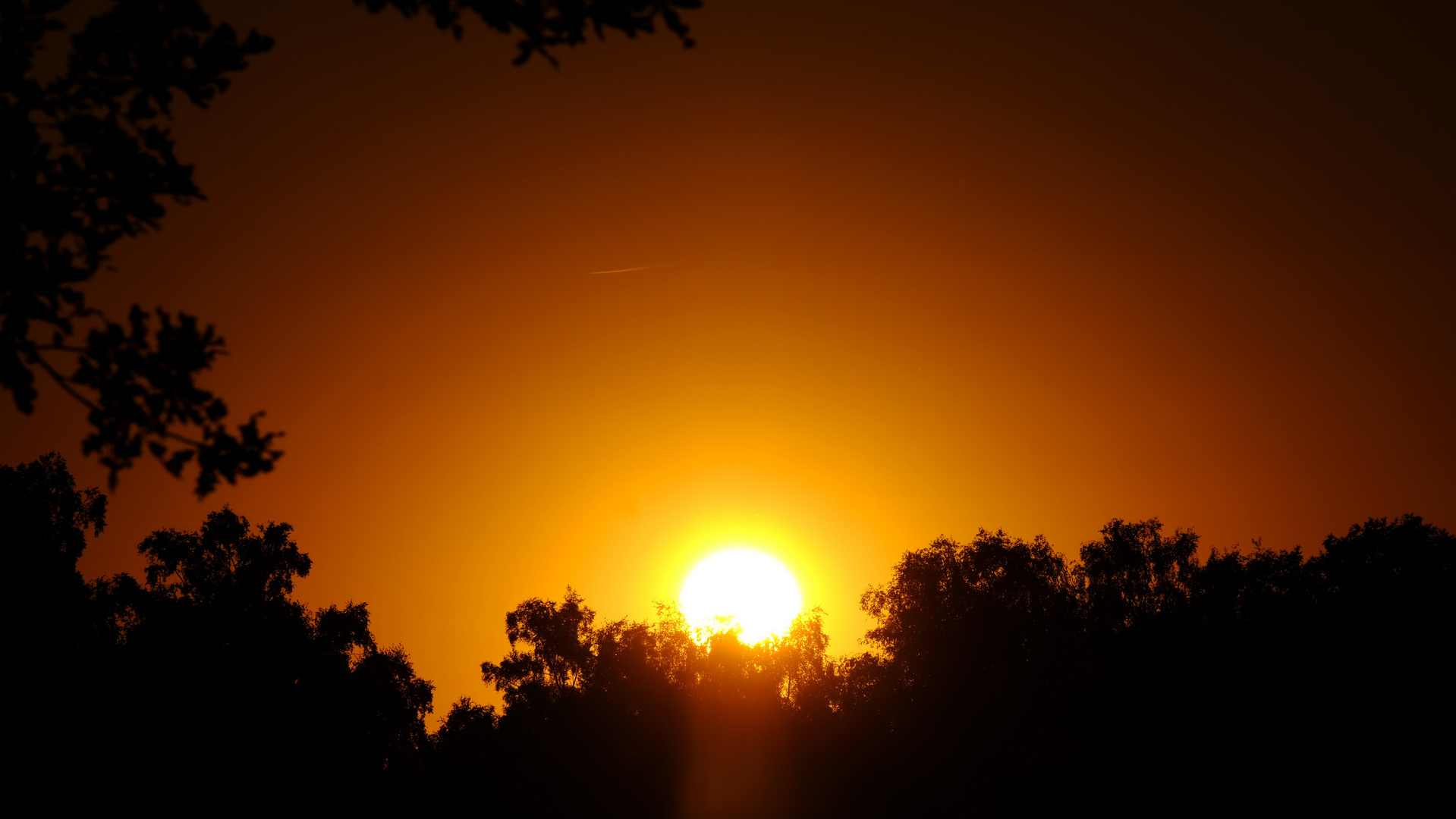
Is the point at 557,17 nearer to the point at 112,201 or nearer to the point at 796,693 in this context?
the point at 112,201

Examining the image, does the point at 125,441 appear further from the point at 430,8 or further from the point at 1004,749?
the point at 1004,749

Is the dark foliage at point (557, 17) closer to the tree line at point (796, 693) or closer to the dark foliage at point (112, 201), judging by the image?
the dark foliage at point (112, 201)

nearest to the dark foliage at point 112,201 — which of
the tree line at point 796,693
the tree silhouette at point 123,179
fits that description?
the tree silhouette at point 123,179

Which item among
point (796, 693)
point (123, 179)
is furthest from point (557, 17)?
point (796, 693)

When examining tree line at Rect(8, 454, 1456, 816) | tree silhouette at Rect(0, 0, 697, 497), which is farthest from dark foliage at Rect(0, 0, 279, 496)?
tree line at Rect(8, 454, 1456, 816)

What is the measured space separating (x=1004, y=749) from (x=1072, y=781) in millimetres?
3107

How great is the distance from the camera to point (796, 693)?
45.6m

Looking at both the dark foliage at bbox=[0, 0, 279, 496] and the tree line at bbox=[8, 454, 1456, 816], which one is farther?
the tree line at bbox=[8, 454, 1456, 816]

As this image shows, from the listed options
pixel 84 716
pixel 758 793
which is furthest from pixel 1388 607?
pixel 84 716

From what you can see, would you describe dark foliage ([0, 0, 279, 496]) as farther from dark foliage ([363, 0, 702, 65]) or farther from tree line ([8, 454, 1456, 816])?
tree line ([8, 454, 1456, 816])

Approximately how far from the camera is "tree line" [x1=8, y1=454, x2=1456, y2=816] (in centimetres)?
3281

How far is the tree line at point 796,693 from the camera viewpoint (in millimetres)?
32812

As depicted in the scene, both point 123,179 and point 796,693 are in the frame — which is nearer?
point 123,179

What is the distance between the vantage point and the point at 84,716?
1208 inches
